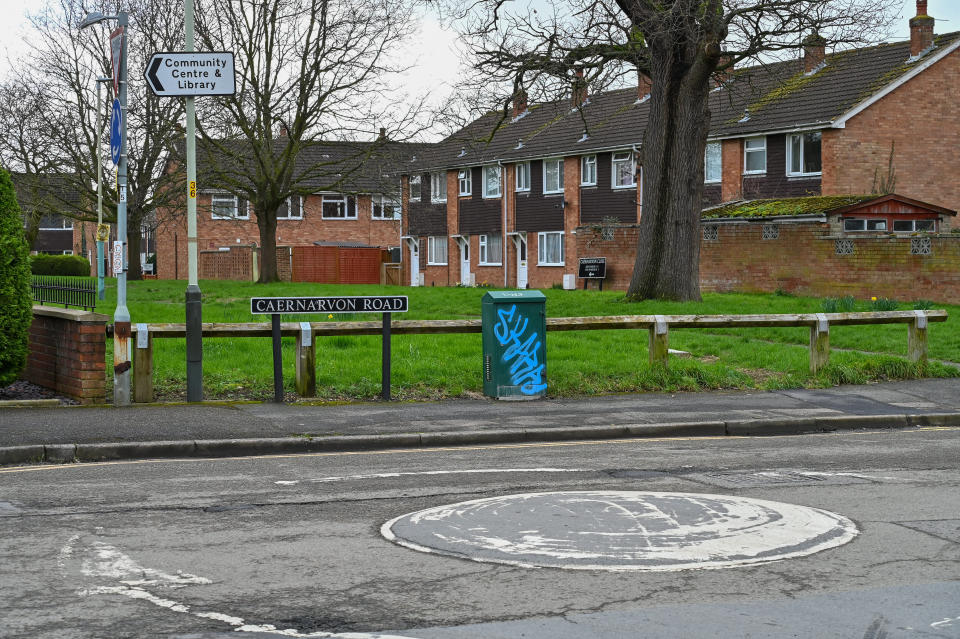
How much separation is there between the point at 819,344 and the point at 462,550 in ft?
34.0

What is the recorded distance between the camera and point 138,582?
5.46m

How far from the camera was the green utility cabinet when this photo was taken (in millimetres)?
13305

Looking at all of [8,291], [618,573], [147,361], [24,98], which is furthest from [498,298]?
[24,98]

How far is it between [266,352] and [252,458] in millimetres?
6685

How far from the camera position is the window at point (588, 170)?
148ft

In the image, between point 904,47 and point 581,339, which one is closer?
point 581,339

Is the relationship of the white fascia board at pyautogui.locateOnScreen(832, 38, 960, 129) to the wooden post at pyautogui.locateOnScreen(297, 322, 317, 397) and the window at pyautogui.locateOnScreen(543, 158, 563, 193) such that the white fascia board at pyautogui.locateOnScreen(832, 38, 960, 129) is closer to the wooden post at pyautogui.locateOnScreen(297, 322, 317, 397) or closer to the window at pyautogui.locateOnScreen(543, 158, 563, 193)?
the window at pyautogui.locateOnScreen(543, 158, 563, 193)

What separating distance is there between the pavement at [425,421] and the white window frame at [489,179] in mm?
37148

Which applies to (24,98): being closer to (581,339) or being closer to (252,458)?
(581,339)

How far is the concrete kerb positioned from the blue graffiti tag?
212 centimetres

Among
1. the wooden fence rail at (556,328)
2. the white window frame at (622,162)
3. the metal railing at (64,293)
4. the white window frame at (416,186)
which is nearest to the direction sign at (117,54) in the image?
the metal railing at (64,293)

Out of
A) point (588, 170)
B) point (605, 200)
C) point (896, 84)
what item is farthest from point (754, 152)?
point (588, 170)

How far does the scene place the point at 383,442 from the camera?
10.8 meters

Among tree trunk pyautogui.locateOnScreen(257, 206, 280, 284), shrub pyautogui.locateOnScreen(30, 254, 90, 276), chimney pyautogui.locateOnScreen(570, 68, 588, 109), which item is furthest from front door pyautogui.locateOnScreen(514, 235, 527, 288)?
shrub pyautogui.locateOnScreen(30, 254, 90, 276)
